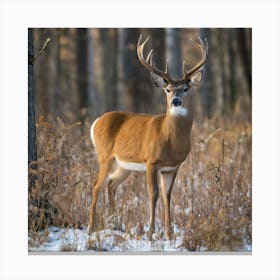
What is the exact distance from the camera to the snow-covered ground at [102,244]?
21.6 ft

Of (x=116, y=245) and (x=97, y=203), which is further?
(x=97, y=203)

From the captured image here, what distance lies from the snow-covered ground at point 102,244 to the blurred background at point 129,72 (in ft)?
11.9

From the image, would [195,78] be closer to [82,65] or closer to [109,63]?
[109,63]

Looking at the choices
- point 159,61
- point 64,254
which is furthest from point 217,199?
point 159,61

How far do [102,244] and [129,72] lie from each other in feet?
16.8

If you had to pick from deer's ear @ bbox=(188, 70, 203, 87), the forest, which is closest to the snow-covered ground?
the forest

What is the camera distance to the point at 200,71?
6.65m

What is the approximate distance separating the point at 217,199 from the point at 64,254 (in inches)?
59.4

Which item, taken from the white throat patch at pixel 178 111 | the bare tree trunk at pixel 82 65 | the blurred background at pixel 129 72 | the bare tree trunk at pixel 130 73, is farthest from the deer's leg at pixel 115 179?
the bare tree trunk at pixel 82 65

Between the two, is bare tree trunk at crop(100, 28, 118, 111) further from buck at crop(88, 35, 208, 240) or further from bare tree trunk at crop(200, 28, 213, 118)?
buck at crop(88, 35, 208, 240)

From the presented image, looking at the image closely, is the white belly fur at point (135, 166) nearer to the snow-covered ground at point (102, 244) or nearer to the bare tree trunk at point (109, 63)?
the snow-covered ground at point (102, 244)

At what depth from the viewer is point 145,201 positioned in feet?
24.0
